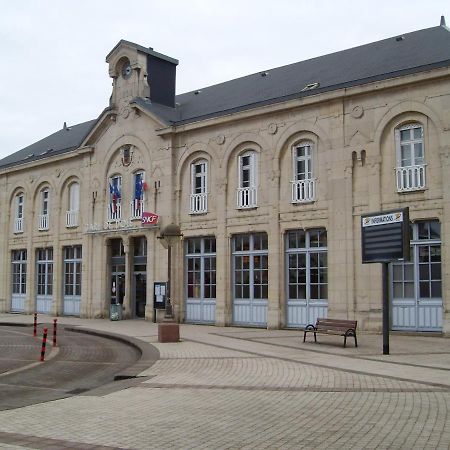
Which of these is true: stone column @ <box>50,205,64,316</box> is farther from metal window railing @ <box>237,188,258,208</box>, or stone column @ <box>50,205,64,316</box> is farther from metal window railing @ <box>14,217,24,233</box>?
metal window railing @ <box>237,188,258,208</box>

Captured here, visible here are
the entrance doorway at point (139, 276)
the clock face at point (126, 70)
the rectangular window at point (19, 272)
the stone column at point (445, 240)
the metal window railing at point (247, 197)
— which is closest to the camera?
the stone column at point (445, 240)

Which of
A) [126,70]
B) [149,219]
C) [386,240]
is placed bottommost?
[386,240]

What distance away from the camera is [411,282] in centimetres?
1878

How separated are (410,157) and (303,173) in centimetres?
395

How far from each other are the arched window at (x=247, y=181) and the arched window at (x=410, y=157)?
5636 mm

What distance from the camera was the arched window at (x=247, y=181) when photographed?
2278 cm

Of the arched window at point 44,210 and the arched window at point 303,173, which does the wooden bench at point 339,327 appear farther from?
the arched window at point 44,210

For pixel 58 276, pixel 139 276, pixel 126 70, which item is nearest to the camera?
pixel 139 276

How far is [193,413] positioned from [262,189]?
14.9 metres

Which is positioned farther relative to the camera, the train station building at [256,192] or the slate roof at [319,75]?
the slate roof at [319,75]

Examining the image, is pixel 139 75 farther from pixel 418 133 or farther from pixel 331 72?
pixel 418 133

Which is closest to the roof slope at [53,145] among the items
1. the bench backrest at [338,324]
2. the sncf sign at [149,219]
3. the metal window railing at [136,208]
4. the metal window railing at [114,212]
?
the metal window railing at [114,212]

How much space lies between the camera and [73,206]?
101 ft

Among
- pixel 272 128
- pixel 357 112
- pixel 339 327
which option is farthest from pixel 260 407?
pixel 272 128
